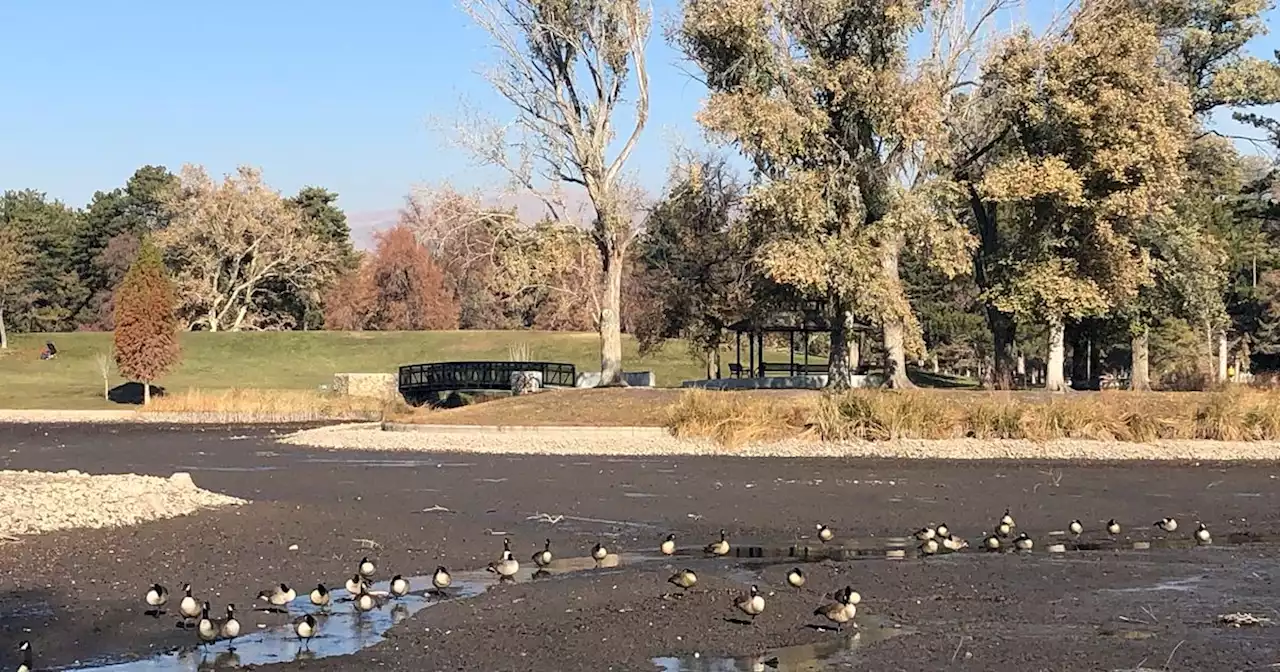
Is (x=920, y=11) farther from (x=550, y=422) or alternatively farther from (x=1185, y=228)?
(x=550, y=422)

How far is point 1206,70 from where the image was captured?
4434 centimetres

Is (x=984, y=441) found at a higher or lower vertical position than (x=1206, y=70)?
lower

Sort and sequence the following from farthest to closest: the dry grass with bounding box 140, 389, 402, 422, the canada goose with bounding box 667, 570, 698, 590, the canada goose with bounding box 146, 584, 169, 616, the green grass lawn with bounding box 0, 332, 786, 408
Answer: the green grass lawn with bounding box 0, 332, 786, 408 < the dry grass with bounding box 140, 389, 402, 422 < the canada goose with bounding box 667, 570, 698, 590 < the canada goose with bounding box 146, 584, 169, 616

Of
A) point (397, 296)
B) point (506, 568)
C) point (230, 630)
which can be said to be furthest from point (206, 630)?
point (397, 296)

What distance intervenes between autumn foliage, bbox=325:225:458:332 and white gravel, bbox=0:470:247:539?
247ft

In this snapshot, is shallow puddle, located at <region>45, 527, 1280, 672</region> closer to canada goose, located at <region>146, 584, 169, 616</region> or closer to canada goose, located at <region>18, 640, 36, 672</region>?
canada goose, located at <region>18, 640, 36, 672</region>

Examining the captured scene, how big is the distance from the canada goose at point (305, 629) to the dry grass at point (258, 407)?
105ft

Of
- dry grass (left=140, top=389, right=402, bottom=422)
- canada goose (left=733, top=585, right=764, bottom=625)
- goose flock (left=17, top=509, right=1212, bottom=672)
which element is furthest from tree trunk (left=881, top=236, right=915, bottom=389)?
canada goose (left=733, top=585, right=764, bottom=625)

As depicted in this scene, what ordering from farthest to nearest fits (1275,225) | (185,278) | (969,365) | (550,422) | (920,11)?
(185,278), (969,365), (1275,225), (920,11), (550,422)

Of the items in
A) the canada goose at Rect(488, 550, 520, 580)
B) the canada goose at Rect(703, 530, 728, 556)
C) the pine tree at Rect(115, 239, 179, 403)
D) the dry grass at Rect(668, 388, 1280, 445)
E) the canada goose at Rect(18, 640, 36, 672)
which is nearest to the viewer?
the canada goose at Rect(18, 640, 36, 672)

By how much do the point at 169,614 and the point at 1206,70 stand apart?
41963 millimetres

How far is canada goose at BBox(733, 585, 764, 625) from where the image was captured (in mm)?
10930

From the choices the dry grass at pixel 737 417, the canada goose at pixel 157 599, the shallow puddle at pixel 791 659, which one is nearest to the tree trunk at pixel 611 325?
the dry grass at pixel 737 417

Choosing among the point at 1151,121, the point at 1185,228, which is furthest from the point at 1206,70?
the point at 1151,121
